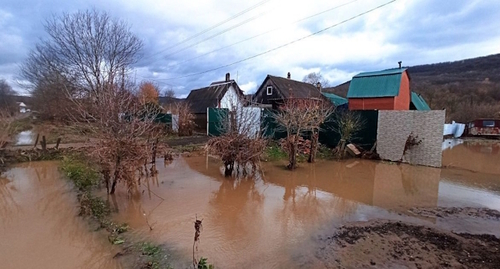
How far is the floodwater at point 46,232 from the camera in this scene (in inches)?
139

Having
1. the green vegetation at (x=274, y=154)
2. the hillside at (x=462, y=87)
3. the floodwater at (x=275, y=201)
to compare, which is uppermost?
the hillside at (x=462, y=87)

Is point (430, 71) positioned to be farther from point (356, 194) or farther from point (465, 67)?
point (356, 194)

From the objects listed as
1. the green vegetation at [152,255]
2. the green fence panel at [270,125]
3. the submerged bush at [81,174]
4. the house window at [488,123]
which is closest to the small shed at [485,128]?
the house window at [488,123]

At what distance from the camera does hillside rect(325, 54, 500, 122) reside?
108ft

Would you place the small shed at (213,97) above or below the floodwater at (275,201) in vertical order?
above

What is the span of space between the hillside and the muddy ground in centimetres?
2438

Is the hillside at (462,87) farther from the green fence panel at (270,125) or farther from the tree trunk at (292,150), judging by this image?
the tree trunk at (292,150)

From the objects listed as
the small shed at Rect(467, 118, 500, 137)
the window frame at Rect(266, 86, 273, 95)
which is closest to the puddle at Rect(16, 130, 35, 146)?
the window frame at Rect(266, 86, 273, 95)

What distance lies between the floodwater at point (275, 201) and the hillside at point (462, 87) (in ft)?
67.0

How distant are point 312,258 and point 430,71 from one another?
248 ft

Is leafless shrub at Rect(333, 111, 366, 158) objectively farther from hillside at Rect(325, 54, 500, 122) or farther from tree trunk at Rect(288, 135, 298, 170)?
hillside at Rect(325, 54, 500, 122)

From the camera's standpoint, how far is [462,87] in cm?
4553

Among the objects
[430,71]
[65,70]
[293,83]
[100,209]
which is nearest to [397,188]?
[100,209]

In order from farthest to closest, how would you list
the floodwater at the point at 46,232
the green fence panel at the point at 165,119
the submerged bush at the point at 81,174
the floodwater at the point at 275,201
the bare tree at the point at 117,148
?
the green fence panel at the point at 165,119 → the submerged bush at the point at 81,174 → the bare tree at the point at 117,148 → the floodwater at the point at 275,201 → the floodwater at the point at 46,232
